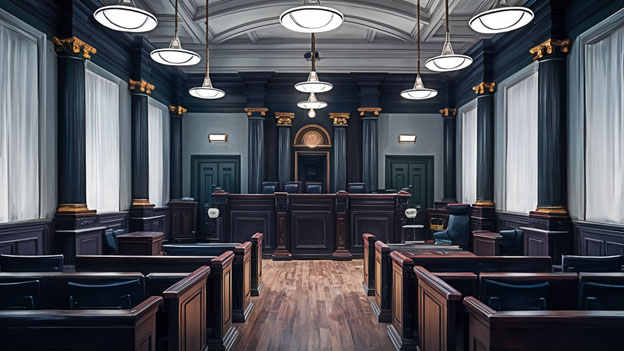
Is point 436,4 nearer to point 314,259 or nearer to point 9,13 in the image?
point 314,259

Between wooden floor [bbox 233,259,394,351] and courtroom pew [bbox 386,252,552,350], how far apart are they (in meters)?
0.27

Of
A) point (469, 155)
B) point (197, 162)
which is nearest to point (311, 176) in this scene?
point (197, 162)

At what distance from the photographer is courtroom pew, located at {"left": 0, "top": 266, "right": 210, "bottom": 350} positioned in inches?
104

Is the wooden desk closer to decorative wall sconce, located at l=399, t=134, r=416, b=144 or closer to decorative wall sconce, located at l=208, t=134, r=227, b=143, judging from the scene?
decorative wall sconce, located at l=208, t=134, r=227, b=143

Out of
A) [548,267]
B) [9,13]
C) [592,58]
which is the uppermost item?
[9,13]

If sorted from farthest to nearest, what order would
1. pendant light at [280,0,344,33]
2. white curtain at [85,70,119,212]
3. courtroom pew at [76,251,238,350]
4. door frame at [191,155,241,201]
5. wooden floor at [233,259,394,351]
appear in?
door frame at [191,155,241,201] < white curtain at [85,70,119,212] < wooden floor at [233,259,394,351] < pendant light at [280,0,344,33] < courtroom pew at [76,251,238,350]

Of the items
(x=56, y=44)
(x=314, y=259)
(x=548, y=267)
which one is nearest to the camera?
(x=548, y=267)

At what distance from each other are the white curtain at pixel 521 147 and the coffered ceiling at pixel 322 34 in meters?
1.69

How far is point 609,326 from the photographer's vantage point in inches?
82.9

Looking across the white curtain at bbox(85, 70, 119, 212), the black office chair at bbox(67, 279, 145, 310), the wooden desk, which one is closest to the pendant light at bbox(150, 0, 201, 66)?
the white curtain at bbox(85, 70, 119, 212)

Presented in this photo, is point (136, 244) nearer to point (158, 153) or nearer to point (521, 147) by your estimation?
point (158, 153)

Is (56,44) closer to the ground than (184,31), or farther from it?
closer to the ground

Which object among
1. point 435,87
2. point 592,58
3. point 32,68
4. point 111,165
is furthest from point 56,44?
point 435,87

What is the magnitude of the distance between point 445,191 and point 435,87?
2.71 meters
